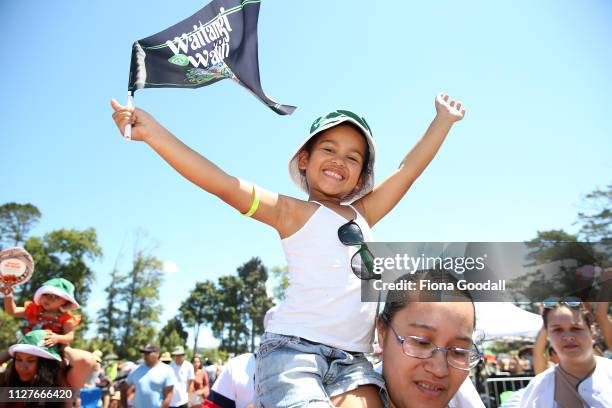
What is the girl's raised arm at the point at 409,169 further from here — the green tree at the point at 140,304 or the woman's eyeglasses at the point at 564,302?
the green tree at the point at 140,304

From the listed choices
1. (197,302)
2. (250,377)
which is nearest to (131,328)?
(197,302)

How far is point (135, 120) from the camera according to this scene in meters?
2.09

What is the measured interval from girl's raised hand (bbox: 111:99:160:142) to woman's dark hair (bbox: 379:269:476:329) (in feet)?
4.70

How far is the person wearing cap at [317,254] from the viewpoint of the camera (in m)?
1.92

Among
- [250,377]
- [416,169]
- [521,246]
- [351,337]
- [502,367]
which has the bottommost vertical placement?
[502,367]

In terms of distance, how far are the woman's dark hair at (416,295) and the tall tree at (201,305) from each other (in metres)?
66.5

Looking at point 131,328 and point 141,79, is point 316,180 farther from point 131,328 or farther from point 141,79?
point 131,328

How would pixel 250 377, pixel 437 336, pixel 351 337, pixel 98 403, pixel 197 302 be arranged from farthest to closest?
pixel 197 302 → pixel 98 403 → pixel 250 377 → pixel 351 337 → pixel 437 336

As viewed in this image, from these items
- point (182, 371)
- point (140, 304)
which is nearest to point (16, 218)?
point (140, 304)

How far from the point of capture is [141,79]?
237 centimetres

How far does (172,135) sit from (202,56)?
82cm

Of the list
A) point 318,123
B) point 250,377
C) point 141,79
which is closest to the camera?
point 141,79

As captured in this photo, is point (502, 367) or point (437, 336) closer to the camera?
point (437, 336)

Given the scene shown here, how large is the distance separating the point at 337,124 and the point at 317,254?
0.77 m
